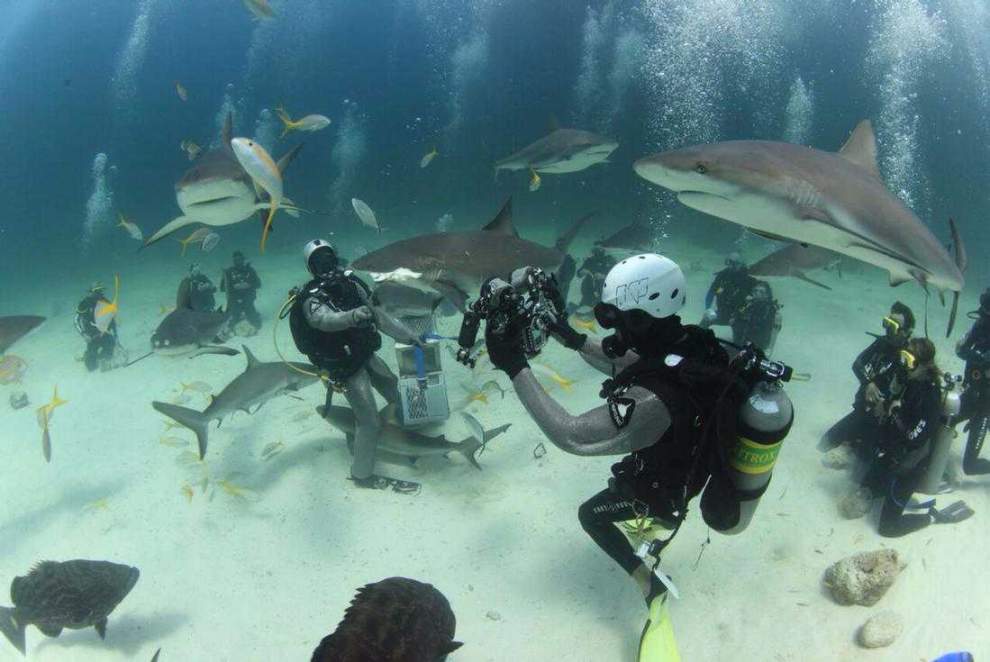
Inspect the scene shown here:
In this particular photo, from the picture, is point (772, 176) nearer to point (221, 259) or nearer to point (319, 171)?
point (221, 259)

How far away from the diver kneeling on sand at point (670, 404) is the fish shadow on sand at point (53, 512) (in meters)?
5.91

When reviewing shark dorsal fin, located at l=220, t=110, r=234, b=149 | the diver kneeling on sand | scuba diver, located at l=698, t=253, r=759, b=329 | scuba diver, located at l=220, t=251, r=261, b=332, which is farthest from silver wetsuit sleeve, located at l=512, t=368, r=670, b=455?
scuba diver, located at l=220, t=251, r=261, b=332

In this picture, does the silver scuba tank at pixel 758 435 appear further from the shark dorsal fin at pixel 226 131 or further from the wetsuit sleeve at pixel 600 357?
the shark dorsal fin at pixel 226 131

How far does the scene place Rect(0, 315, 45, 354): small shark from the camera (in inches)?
197

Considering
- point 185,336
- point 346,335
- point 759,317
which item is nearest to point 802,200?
point 346,335

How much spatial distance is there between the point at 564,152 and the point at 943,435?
18.9 ft

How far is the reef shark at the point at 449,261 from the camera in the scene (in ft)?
15.7

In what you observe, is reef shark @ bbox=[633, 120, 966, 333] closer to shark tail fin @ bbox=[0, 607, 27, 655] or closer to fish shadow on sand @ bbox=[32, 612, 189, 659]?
fish shadow on sand @ bbox=[32, 612, 189, 659]

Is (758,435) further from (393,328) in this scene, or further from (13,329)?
(13,329)

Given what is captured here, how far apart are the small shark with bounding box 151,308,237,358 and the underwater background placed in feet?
4.26

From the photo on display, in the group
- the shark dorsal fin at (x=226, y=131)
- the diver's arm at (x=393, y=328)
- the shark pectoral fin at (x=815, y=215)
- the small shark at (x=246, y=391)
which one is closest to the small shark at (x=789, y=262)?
the shark pectoral fin at (x=815, y=215)

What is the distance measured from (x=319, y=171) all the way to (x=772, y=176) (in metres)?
53.1

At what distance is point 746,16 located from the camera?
35.0m

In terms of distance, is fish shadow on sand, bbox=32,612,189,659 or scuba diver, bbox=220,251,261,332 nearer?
fish shadow on sand, bbox=32,612,189,659
